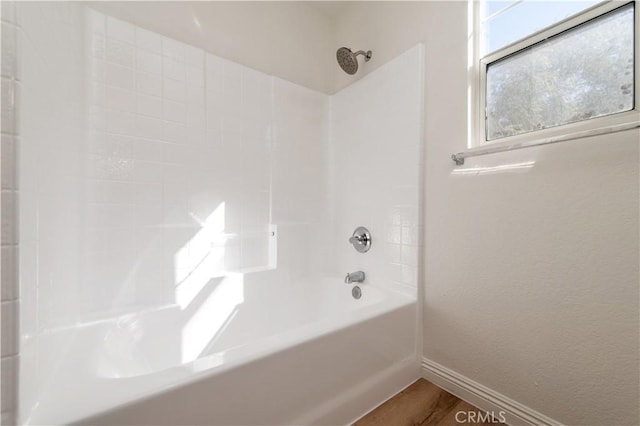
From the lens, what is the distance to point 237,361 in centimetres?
82

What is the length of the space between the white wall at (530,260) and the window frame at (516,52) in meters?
0.05

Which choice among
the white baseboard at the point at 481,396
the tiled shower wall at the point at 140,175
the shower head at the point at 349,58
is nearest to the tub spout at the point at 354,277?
the tiled shower wall at the point at 140,175

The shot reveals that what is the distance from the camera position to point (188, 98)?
149 cm

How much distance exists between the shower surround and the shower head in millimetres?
131

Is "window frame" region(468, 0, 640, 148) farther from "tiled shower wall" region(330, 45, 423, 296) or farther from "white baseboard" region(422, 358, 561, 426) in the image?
"white baseboard" region(422, 358, 561, 426)

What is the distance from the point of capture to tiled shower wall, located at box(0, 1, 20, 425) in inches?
20.4

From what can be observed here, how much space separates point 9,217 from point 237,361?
26.2 inches

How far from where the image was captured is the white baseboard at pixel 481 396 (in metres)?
1.05

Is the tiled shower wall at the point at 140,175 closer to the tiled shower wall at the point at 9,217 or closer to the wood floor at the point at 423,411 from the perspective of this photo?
the tiled shower wall at the point at 9,217

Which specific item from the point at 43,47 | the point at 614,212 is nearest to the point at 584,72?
the point at 614,212

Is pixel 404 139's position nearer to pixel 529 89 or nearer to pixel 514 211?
pixel 529 89

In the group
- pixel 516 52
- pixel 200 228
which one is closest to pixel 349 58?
pixel 516 52

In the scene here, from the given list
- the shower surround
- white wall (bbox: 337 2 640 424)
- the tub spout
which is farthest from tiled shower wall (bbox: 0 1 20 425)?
white wall (bbox: 337 2 640 424)

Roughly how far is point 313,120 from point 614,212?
170 cm
